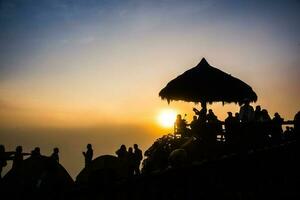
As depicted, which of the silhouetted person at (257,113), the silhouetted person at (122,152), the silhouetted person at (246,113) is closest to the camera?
the silhouetted person at (257,113)

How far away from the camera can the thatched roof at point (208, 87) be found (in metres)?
14.3

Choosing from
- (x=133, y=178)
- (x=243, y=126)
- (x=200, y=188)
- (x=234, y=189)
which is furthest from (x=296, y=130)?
(x=133, y=178)

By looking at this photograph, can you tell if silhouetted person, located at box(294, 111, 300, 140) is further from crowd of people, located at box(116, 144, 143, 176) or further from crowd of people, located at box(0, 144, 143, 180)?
crowd of people, located at box(116, 144, 143, 176)

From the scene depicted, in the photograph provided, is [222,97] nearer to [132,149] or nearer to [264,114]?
[264,114]

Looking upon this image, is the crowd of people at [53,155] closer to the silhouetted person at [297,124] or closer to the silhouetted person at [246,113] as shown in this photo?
the silhouetted person at [246,113]

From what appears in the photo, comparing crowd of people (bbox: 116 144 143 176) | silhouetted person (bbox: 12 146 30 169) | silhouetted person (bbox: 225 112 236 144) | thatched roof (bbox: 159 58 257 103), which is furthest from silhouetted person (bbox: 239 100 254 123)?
silhouetted person (bbox: 12 146 30 169)

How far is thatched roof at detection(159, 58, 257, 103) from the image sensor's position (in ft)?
47.1

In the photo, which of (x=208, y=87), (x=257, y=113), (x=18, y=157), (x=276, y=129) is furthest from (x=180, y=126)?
(x=18, y=157)

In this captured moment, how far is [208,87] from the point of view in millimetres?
14328

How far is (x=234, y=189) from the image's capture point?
841cm

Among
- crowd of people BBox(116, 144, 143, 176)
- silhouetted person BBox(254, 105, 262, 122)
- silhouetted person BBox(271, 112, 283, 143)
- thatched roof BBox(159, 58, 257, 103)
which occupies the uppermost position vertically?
thatched roof BBox(159, 58, 257, 103)

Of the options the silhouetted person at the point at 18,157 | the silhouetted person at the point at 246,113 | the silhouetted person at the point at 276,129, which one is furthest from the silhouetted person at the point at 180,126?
the silhouetted person at the point at 18,157

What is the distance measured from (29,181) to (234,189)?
6441 millimetres

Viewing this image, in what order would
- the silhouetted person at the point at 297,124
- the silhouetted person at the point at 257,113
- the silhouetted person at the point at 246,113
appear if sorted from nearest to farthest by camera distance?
the silhouetted person at the point at 297,124 → the silhouetted person at the point at 257,113 → the silhouetted person at the point at 246,113
